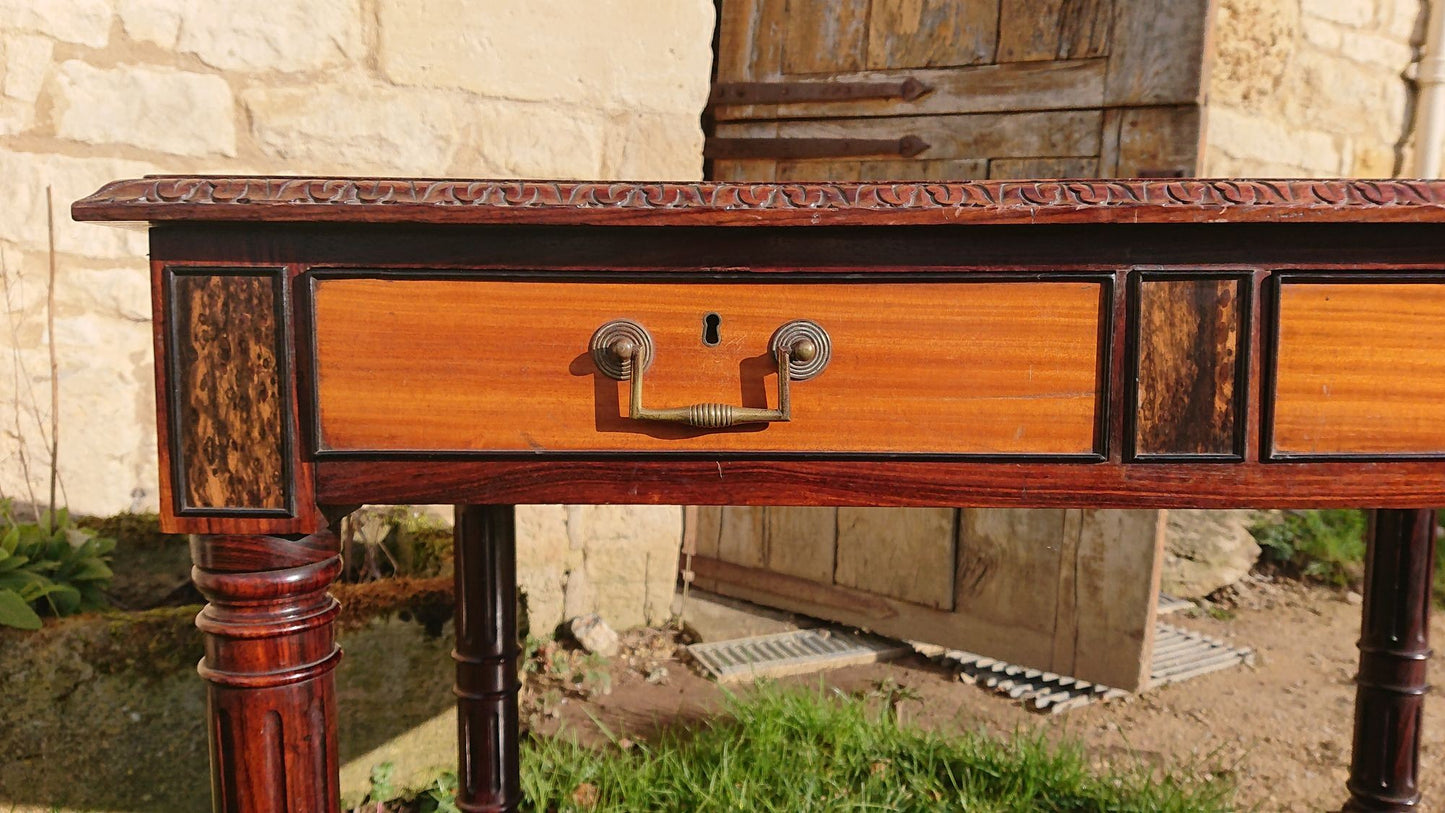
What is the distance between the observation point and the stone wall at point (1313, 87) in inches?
122

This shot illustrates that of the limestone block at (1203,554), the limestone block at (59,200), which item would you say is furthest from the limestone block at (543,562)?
the limestone block at (1203,554)

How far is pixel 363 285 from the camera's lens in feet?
2.75

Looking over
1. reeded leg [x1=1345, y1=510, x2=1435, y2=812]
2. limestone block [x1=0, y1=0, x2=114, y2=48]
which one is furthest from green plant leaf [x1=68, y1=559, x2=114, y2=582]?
reeded leg [x1=1345, y1=510, x2=1435, y2=812]

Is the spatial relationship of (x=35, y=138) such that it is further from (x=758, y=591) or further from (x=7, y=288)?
(x=758, y=591)

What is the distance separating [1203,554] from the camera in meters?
3.30

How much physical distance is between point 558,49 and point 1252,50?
2.31 metres

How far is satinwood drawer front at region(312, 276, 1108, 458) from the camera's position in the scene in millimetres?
843

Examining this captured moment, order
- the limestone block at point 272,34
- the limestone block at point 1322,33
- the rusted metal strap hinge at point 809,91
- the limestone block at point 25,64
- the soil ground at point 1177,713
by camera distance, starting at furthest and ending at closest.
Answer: the limestone block at point 1322,33, the rusted metal strap hinge at point 809,91, the soil ground at point 1177,713, the limestone block at point 272,34, the limestone block at point 25,64

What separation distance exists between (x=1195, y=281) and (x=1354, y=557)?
3.25 metres

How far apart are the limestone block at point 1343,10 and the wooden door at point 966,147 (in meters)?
1.73

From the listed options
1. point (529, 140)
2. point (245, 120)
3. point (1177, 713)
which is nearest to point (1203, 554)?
point (1177, 713)

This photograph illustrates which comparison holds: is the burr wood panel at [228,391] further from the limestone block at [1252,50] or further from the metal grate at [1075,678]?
the limestone block at [1252,50]

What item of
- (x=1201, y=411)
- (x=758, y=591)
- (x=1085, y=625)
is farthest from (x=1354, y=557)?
(x=1201, y=411)

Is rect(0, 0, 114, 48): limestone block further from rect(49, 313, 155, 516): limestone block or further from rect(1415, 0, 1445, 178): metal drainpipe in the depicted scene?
rect(1415, 0, 1445, 178): metal drainpipe
